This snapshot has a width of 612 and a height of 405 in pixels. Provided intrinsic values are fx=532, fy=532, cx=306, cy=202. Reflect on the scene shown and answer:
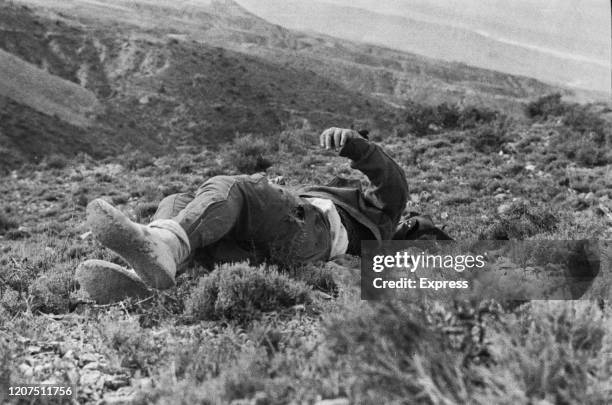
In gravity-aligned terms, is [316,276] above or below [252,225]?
below

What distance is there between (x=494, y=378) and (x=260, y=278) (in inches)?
70.4

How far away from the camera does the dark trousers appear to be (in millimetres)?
3365

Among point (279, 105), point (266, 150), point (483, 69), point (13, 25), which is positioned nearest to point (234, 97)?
point (279, 105)

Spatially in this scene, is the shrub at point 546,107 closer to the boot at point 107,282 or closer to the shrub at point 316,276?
the shrub at point 316,276

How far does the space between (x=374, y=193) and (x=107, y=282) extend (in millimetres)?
2306

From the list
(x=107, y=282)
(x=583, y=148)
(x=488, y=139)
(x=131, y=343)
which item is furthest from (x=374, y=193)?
(x=488, y=139)

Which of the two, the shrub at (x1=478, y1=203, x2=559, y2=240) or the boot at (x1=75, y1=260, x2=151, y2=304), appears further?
the shrub at (x1=478, y1=203, x2=559, y2=240)

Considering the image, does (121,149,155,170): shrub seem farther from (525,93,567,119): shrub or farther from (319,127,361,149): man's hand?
(525,93,567,119): shrub

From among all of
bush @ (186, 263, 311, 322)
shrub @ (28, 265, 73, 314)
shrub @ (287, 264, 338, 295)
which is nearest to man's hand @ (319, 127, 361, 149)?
shrub @ (287, 264, 338, 295)

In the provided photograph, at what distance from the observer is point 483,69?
10712 centimetres

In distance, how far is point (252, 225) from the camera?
3.70 m

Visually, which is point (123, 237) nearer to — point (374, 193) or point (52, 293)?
point (52, 293)

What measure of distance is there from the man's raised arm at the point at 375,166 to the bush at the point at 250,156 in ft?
20.3

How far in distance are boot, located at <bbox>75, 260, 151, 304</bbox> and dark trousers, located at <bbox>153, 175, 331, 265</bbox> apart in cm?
43
